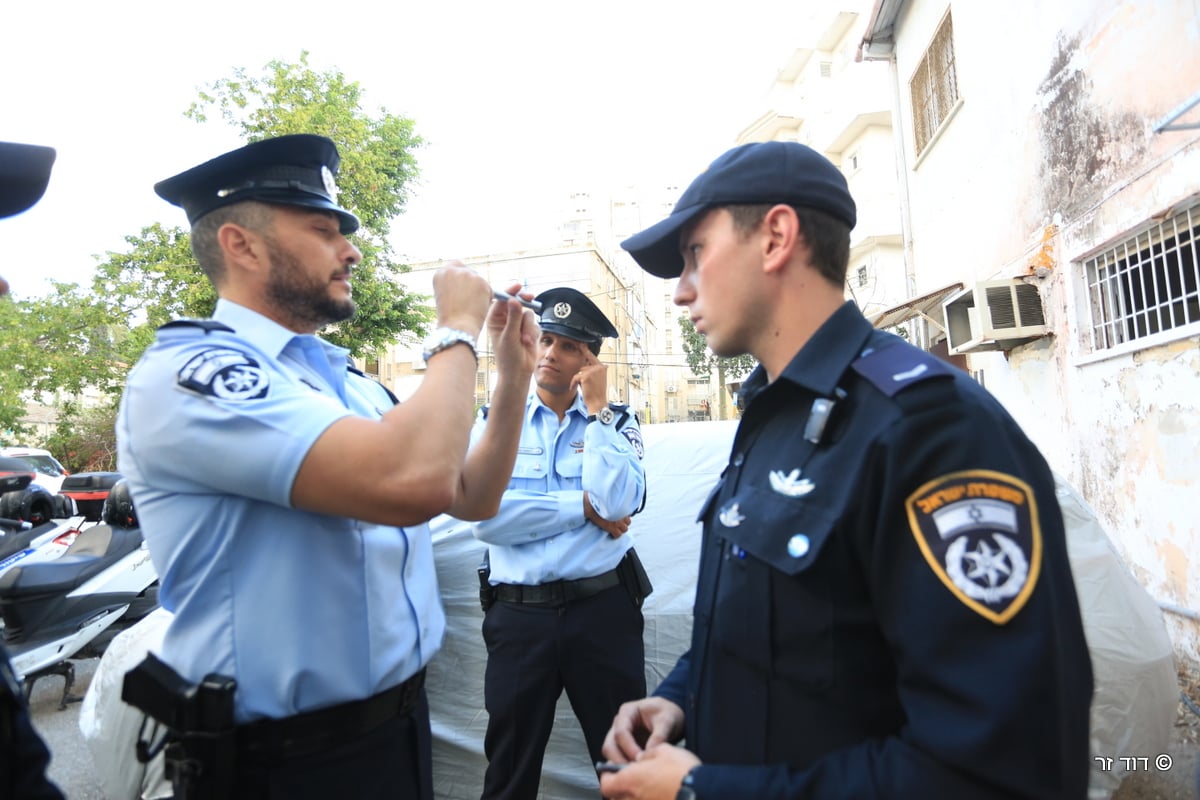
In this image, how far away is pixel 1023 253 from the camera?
248 inches

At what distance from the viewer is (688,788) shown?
1066 millimetres

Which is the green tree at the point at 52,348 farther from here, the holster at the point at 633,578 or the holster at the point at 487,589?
the holster at the point at 633,578

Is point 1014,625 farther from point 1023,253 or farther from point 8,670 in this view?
point 1023,253

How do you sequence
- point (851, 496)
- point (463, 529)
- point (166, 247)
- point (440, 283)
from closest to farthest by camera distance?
point (851, 496)
point (440, 283)
point (463, 529)
point (166, 247)

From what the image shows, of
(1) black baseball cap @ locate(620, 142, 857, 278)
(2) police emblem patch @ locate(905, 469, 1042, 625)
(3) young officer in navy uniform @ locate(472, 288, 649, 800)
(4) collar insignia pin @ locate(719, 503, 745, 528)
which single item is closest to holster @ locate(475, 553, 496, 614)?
(3) young officer in navy uniform @ locate(472, 288, 649, 800)

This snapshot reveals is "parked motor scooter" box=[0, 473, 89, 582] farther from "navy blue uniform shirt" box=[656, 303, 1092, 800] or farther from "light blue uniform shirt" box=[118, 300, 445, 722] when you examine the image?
"navy blue uniform shirt" box=[656, 303, 1092, 800]

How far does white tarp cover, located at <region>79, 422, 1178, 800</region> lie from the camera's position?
267 cm

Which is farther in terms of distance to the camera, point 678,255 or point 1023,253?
point 1023,253

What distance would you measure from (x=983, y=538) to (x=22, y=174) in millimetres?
1532

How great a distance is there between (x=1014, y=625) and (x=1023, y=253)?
6.48 meters

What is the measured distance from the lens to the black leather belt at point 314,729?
1.28 m

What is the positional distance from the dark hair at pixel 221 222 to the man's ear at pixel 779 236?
1.02 metres

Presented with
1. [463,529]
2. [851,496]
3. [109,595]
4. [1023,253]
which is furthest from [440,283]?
[1023,253]

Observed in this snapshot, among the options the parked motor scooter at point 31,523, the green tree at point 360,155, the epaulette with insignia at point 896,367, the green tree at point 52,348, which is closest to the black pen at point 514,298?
the epaulette with insignia at point 896,367
